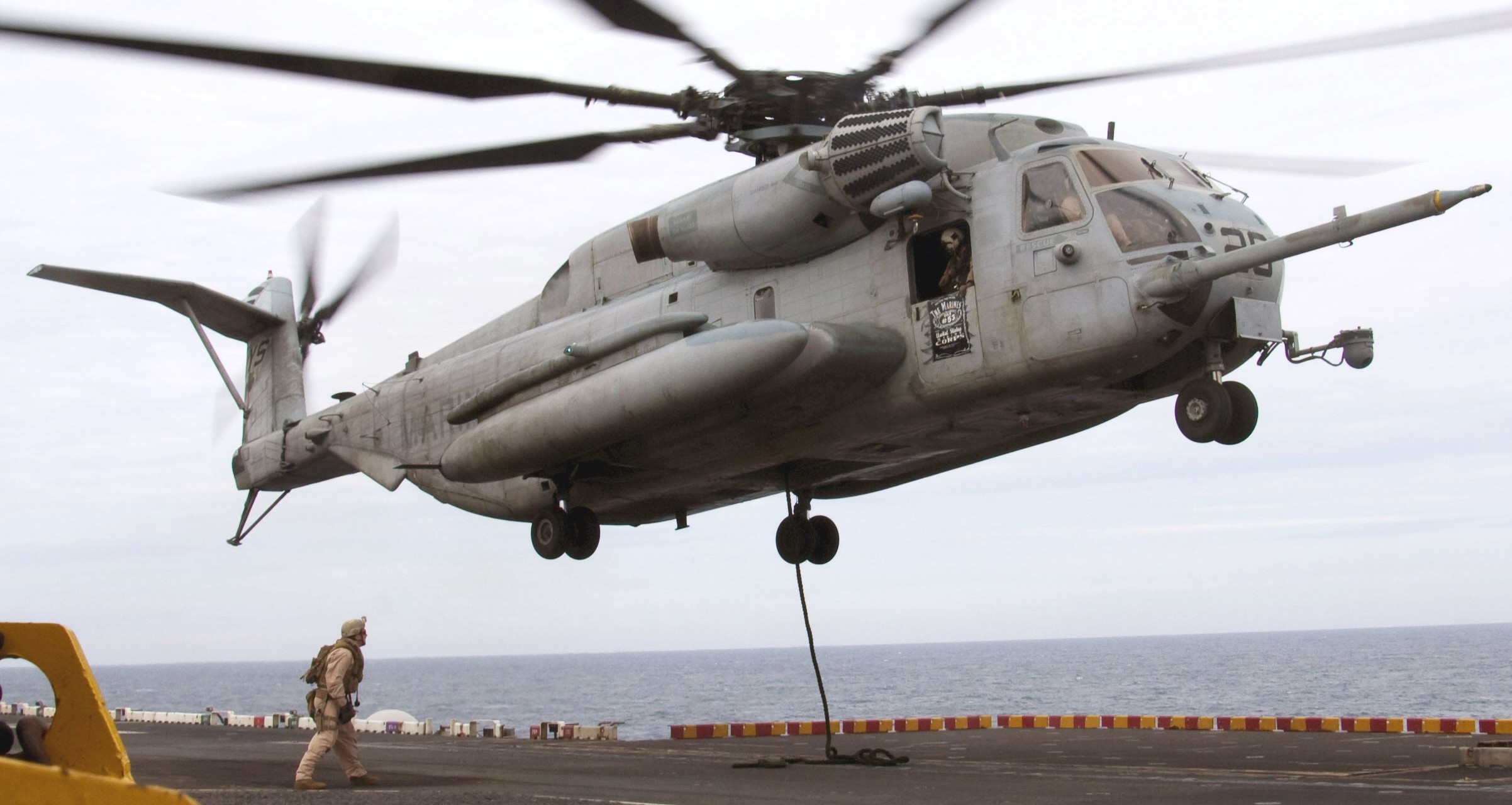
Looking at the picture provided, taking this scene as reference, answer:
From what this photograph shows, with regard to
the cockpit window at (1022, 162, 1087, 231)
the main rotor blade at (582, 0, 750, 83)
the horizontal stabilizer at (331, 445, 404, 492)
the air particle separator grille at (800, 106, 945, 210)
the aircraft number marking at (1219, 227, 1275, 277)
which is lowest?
the horizontal stabilizer at (331, 445, 404, 492)

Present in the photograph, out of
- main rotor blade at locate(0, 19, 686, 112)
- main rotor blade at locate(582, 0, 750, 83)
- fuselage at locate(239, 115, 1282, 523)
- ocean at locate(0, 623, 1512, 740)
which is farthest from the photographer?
→ ocean at locate(0, 623, 1512, 740)

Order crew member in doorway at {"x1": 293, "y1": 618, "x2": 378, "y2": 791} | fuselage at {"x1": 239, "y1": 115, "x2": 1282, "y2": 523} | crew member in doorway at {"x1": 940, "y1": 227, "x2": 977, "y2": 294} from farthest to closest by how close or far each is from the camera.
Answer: crew member in doorway at {"x1": 940, "y1": 227, "x2": 977, "y2": 294} < fuselage at {"x1": 239, "y1": 115, "x2": 1282, "y2": 523} < crew member in doorway at {"x1": 293, "y1": 618, "x2": 378, "y2": 791}

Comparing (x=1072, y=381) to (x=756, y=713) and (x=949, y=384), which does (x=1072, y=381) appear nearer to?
(x=949, y=384)

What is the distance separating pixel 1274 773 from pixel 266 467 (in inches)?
561

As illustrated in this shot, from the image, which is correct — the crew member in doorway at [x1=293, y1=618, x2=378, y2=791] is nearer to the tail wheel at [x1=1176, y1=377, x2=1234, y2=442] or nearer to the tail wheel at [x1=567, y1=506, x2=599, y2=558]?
the tail wheel at [x1=567, y1=506, x2=599, y2=558]

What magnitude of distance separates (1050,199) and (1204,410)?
240 centimetres

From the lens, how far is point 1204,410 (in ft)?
40.2

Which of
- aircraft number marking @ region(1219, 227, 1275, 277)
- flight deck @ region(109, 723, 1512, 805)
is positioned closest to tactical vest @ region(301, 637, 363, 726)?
flight deck @ region(109, 723, 1512, 805)

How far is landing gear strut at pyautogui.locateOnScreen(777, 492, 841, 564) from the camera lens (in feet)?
56.0

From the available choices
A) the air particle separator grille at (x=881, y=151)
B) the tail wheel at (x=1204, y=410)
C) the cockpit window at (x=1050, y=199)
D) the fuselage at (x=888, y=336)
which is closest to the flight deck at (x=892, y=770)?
the tail wheel at (x=1204, y=410)

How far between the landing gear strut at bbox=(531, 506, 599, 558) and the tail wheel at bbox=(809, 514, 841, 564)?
9.03ft

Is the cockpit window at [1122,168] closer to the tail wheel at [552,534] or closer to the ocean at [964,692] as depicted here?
the tail wheel at [552,534]

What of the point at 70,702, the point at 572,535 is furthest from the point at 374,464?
the point at 70,702

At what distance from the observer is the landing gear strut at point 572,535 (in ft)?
54.3
